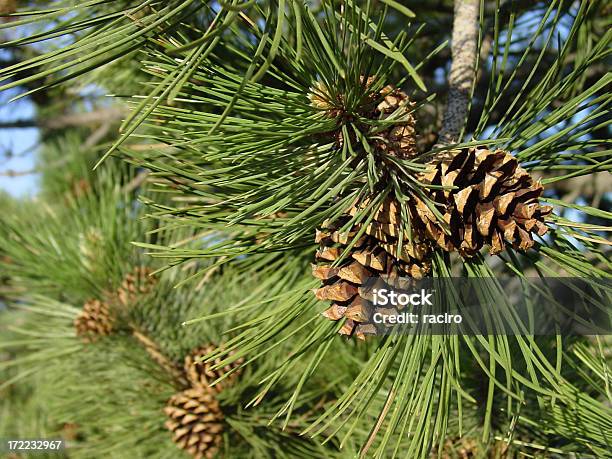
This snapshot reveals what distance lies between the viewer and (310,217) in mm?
432

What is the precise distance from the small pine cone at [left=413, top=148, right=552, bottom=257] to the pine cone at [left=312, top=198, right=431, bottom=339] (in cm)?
2

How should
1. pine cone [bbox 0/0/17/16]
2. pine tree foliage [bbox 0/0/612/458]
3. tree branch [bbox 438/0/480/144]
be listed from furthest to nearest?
pine cone [bbox 0/0/17/16]
tree branch [bbox 438/0/480/144]
pine tree foliage [bbox 0/0/612/458]

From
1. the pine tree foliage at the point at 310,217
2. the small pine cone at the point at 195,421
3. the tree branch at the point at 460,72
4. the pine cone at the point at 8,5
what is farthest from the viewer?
the pine cone at the point at 8,5

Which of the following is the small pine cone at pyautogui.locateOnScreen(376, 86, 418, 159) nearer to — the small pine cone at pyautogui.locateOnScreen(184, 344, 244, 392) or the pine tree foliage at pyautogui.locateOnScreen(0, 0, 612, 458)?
the pine tree foliage at pyautogui.locateOnScreen(0, 0, 612, 458)

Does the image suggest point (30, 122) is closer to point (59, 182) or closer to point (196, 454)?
point (59, 182)

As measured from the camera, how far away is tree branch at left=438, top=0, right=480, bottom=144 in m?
0.51

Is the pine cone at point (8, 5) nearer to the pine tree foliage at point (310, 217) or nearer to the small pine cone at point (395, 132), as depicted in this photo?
the pine tree foliage at point (310, 217)

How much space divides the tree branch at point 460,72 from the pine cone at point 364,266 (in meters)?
0.12

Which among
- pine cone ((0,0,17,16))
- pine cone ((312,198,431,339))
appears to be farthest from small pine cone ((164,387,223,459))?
pine cone ((0,0,17,16))

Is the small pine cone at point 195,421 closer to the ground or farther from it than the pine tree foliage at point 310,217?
closer to the ground

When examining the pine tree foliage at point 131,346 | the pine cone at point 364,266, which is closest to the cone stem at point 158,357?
the pine tree foliage at point 131,346

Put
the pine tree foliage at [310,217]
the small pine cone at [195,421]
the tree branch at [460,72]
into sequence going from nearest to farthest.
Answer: the pine tree foliage at [310,217] → the tree branch at [460,72] → the small pine cone at [195,421]

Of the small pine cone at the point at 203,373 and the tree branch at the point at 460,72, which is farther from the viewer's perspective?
the small pine cone at the point at 203,373

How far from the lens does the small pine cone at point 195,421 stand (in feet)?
2.35
